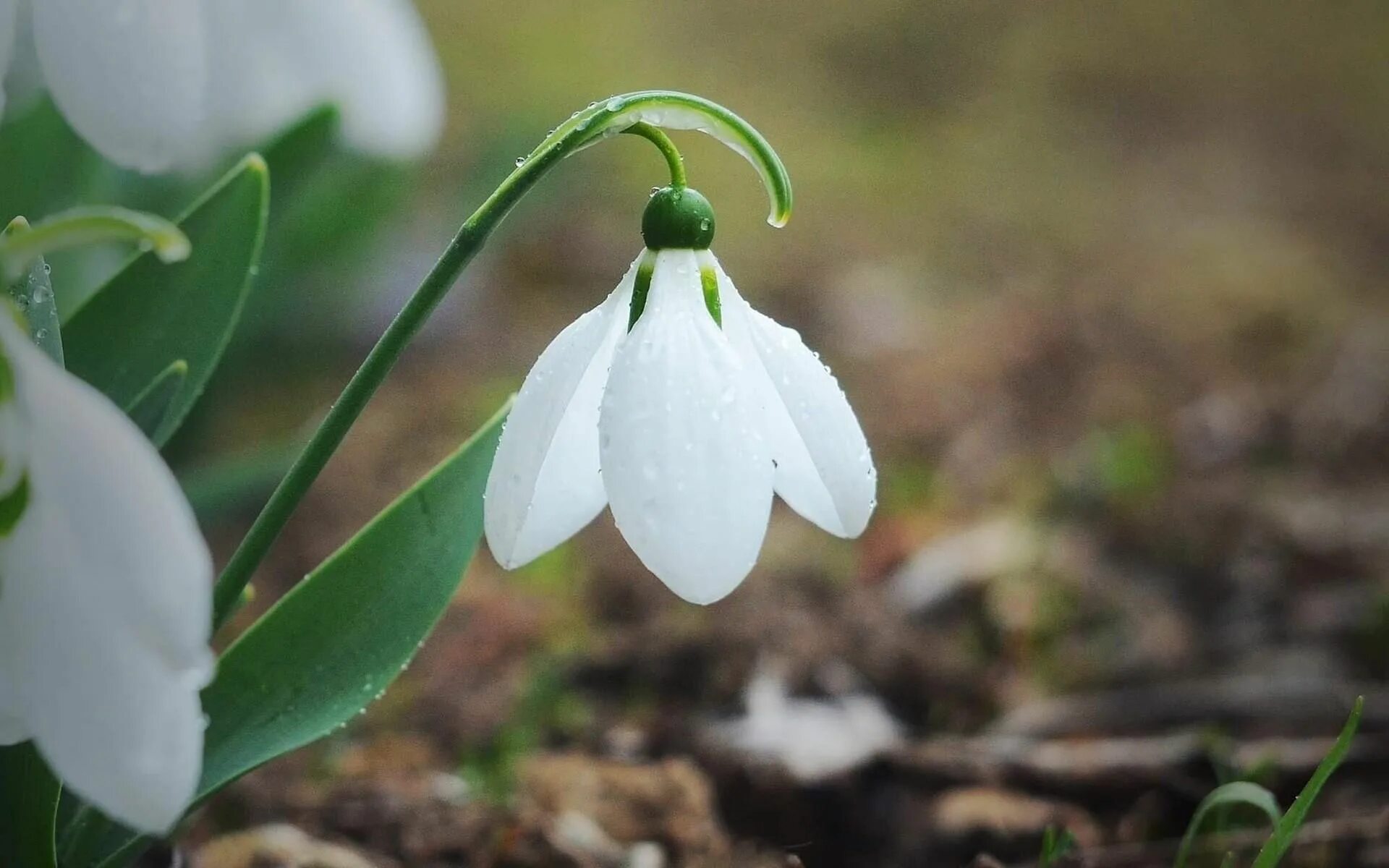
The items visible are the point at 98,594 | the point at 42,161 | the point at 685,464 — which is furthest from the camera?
the point at 42,161

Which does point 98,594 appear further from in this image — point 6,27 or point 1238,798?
point 1238,798

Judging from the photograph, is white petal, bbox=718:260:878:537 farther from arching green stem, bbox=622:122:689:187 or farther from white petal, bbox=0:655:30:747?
white petal, bbox=0:655:30:747

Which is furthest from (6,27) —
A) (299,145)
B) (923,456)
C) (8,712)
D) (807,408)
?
(923,456)

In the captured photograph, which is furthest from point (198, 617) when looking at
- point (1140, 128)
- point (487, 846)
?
point (1140, 128)

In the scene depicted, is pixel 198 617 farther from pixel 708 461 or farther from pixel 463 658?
pixel 463 658

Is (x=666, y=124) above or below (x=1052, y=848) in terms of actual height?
above
